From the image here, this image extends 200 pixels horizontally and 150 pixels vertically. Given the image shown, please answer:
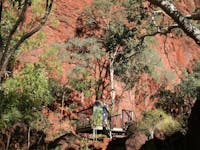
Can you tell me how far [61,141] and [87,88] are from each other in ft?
32.8

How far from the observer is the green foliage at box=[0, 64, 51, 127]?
13.4 metres

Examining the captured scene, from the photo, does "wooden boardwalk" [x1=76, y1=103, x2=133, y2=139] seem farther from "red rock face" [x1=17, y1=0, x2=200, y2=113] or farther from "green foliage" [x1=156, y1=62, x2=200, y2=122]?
"green foliage" [x1=156, y1=62, x2=200, y2=122]

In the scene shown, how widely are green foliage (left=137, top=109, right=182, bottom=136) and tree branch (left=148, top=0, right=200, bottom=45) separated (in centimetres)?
Result: 1268

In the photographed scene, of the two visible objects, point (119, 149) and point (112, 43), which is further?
point (119, 149)

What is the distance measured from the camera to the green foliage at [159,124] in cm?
2002

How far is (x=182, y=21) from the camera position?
24.4 ft

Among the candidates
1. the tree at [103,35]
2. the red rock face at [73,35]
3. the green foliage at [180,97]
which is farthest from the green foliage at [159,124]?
the green foliage at [180,97]

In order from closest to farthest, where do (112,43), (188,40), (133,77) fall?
(112,43) → (133,77) → (188,40)

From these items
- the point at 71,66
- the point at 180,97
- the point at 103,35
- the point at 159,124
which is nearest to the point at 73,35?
the point at 103,35

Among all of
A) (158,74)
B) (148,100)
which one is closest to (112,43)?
(158,74)

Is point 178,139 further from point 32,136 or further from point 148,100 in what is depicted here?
point 148,100

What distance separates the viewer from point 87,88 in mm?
31438

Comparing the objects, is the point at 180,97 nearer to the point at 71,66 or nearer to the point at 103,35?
the point at 103,35

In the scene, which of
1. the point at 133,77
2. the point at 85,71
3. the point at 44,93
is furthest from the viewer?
the point at 133,77
